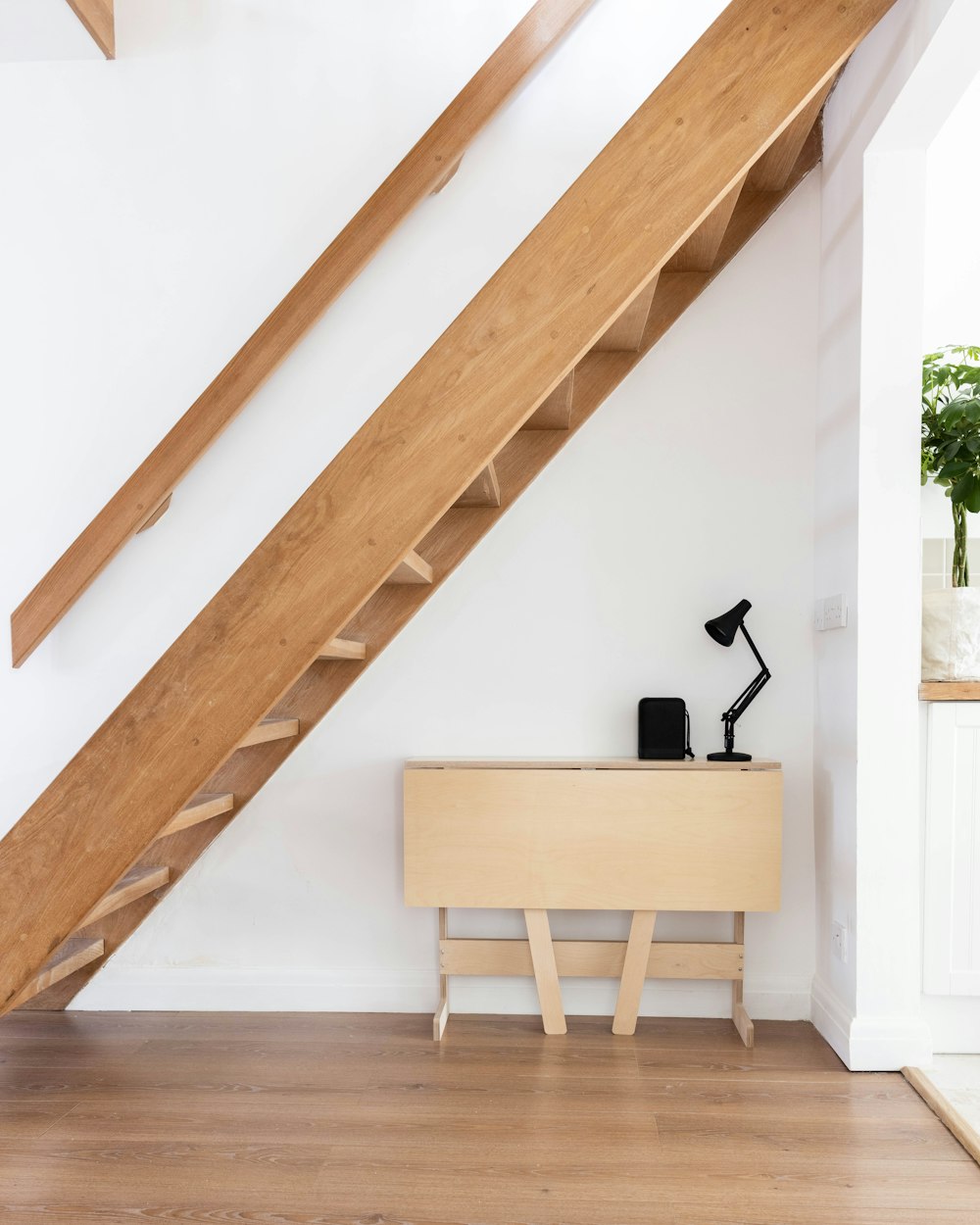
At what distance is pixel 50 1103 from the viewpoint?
91.9 inches

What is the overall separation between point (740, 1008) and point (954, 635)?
108 cm

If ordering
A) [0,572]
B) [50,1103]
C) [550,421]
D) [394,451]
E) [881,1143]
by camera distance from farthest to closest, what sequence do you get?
[0,572] → [550,421] → [50,1103] → [881,1143] → [394,451]

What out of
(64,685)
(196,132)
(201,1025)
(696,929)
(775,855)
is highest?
(196,132)

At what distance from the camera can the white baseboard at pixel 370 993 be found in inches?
114

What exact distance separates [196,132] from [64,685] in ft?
5.19

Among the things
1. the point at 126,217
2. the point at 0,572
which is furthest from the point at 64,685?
the point at 126,217

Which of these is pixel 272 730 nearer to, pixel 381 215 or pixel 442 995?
pixel 442 995

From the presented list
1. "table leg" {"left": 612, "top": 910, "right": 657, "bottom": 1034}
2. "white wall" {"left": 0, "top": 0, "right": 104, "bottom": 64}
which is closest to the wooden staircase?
"table leg" {"left": 612, "top": 910, "right": 657, "bottom": 1034}

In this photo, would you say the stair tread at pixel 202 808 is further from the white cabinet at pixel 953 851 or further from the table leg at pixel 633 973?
the white cabinet at pixel 953 851

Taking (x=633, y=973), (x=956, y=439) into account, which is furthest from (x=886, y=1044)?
(x=956, y=439)

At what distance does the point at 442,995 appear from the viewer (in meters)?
2.86

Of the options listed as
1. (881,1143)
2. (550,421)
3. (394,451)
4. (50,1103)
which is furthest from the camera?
(550,421)

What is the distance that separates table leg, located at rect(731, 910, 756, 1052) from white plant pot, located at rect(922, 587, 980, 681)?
788 millimetres

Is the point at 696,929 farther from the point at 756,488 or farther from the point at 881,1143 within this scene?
the point at 756,488
